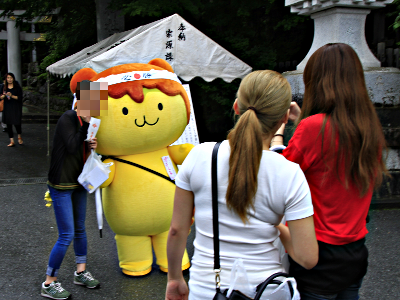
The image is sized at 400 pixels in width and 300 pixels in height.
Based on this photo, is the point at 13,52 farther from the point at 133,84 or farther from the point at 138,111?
the point at 138,111

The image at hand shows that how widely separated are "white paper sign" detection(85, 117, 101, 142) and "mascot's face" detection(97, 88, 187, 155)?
7.1 inches

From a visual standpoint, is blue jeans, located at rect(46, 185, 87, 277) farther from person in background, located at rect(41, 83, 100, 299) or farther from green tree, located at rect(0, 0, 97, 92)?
green tree, located at rect(0, 0, 97, 92)

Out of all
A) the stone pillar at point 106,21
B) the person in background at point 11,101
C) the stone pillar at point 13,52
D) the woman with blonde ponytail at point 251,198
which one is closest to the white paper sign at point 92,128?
the woman with blonde ponytail at point 251,198

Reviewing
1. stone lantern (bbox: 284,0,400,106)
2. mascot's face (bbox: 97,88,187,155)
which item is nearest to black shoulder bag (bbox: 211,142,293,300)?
mascot's face (bbox: 97,88,187,155)

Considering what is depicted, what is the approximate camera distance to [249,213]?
147cm

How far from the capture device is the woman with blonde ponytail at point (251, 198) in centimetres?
144

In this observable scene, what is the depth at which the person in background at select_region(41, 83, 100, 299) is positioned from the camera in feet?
10.1

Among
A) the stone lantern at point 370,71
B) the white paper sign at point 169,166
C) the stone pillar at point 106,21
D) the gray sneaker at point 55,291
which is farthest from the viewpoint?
the stone pillar at point 106,21

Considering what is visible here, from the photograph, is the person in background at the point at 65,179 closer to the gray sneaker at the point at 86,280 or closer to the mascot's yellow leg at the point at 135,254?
the gray sneaker at the point at 86,280

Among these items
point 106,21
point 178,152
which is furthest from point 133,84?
point 106,21

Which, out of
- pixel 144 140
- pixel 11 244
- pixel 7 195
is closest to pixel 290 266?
pixel 144 140

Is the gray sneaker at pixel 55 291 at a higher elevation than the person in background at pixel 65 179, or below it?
below

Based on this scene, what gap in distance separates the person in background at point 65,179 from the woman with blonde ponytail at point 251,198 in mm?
1744

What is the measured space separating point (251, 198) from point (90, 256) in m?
3.06
